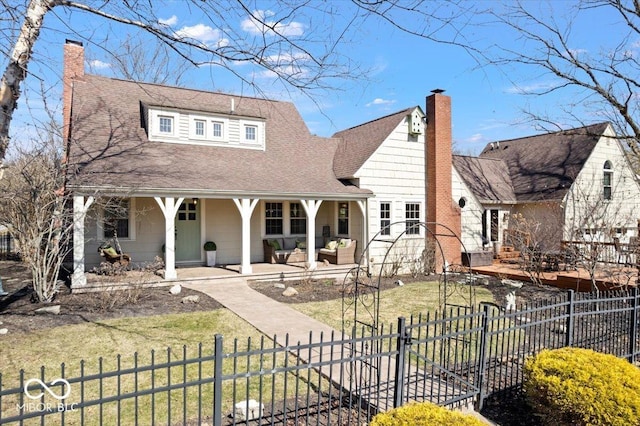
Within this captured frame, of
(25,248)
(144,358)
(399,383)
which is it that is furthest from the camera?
(25,248)

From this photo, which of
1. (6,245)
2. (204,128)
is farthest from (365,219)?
(6,245)

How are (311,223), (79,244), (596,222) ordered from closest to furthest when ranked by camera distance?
(79,244) → (596,222) → (311,223)

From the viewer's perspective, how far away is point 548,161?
866 inches

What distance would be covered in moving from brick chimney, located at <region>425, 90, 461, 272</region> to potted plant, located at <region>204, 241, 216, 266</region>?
8667 mm

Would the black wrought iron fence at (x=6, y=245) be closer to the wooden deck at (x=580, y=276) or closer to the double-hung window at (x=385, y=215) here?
the double-hung window at (x=385, y=215)

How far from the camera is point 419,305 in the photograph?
11.1 m

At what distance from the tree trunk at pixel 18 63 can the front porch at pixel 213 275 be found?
680 centimetres

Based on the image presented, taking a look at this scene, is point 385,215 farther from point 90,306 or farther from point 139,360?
point 139,360

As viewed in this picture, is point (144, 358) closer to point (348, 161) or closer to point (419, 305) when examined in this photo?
point (419, 305)

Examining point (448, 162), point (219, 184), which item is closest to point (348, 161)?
point (448, 162)

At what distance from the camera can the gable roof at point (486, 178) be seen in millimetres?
20533

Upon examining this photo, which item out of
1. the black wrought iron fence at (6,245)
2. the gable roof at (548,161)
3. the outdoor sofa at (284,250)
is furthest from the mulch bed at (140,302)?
the gable roof at (548,161)

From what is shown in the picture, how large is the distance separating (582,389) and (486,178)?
18.8 m

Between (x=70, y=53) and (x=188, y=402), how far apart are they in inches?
582
